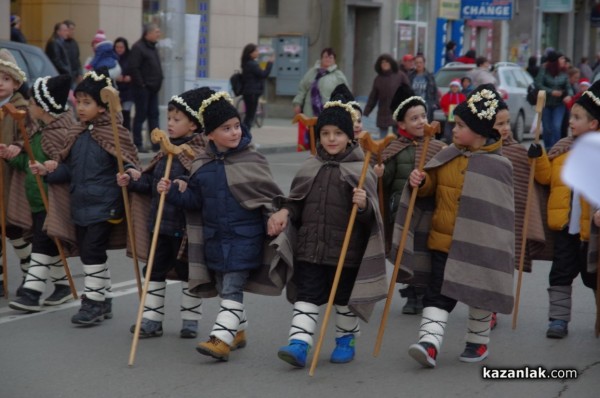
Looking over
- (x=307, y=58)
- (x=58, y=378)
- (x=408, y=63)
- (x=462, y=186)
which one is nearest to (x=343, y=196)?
(x=462, y=186)

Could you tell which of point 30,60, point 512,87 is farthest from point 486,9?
point 30,60

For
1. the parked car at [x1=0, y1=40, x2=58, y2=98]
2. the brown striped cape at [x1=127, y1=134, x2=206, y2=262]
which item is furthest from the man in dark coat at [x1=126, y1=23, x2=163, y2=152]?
the brown striped cape at [x1=127, y1=134, x2=206, y2=262]

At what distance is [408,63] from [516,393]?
52.4ft

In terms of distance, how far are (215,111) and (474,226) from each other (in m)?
1.58

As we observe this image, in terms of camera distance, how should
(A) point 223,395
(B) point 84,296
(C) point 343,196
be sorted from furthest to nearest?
(B) point 84,296
(C) point 343,196
(A) point 223,395

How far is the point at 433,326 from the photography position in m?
6.29

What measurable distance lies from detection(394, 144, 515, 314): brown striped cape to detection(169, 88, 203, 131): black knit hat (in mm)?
1638

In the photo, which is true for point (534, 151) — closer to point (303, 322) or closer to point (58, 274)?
point (303, 322)

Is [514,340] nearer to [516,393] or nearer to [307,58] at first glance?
[516,393]

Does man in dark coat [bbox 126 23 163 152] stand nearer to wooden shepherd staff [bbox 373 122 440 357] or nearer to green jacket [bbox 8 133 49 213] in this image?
green jacket [bbox 8 133 49 213]

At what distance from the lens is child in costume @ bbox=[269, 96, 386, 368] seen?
20.4 feet

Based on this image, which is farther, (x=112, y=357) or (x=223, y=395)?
(x=112, y=357)

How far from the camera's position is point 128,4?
22.0 meters

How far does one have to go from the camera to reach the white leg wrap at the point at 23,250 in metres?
8.27
